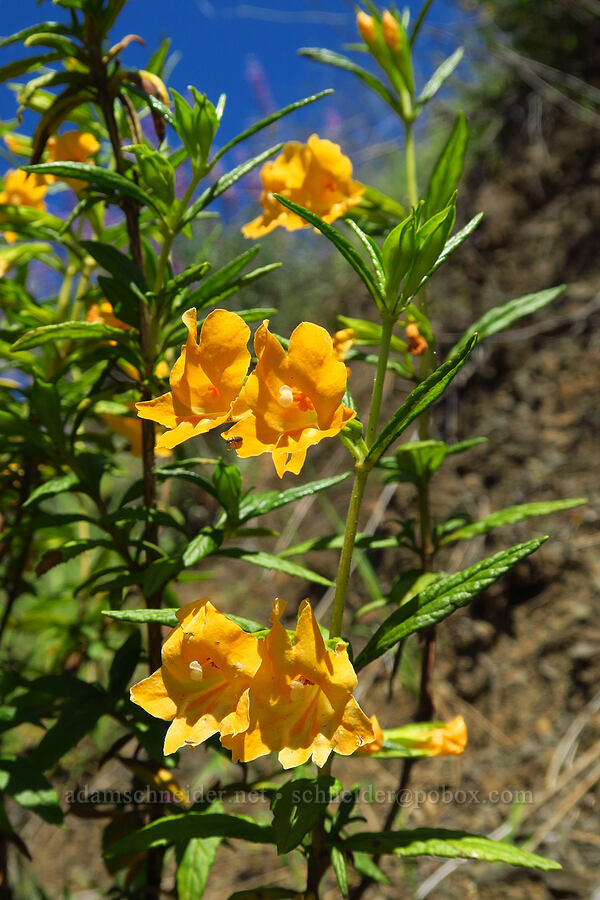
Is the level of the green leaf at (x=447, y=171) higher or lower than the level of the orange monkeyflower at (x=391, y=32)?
lower

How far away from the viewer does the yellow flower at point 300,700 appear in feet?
2.45

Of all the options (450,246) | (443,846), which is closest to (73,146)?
(450,246)

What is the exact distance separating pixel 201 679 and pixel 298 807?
208 millimetres

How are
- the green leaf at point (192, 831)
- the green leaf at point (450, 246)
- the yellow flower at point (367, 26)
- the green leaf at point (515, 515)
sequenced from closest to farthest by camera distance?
the green leaf at point (450, 246), the green leaf at point (192, 831), the green leaf at point (515, 515), the yellow flower at point (367, 26)

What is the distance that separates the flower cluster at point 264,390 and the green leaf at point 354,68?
0.75 meters

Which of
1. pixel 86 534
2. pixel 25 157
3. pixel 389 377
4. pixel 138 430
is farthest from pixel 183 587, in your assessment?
pixel 25 157

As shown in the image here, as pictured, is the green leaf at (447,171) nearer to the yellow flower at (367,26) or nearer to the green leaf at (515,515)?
the yellow flower at (367,26)

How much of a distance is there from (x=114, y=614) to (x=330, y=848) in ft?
1.64

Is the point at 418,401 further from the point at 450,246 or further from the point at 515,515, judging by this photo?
the point at 515,515

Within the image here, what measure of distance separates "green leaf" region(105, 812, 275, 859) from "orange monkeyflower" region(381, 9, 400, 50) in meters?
1.33

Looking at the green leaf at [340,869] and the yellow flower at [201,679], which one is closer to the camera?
the yellow flower at [201,679]

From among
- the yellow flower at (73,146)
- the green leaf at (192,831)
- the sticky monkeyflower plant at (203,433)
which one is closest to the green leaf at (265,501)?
the sticky monkeyflower plant at (203,433)

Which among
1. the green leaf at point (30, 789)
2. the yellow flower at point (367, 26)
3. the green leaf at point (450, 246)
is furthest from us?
the yellow flower at point (367, 26)

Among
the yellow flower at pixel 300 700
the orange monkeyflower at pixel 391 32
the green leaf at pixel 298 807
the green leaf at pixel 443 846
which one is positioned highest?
the orange monkeyflower at pixel 391 32
